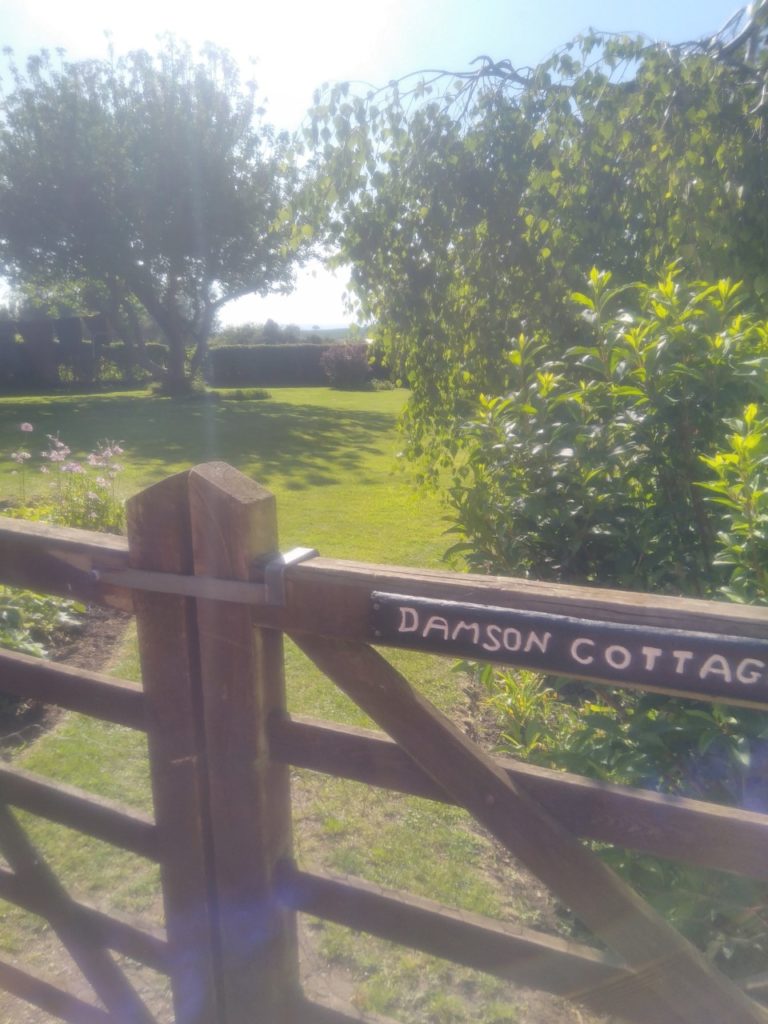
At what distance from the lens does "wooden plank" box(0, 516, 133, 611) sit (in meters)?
1.80

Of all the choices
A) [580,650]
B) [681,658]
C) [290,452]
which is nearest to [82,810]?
[580,650]

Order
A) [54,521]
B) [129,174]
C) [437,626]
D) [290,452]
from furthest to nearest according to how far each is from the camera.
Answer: [129,174], [290,452], [54,521], [437,626]

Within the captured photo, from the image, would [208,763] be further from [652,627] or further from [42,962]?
[42,962]

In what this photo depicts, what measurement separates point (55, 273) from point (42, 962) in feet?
77.8

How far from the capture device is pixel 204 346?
2702cm

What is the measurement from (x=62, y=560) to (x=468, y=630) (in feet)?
3.22

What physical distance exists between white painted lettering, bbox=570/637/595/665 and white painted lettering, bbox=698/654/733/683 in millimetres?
165

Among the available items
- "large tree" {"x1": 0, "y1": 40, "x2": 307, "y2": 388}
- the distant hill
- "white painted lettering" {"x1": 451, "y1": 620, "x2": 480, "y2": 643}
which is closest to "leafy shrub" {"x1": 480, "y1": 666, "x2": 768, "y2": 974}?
"white painted lettering" {"x1": 451, "y1": 620, "x2": 480, "y2": 643}

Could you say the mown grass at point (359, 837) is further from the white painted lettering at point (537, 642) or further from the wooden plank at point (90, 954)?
the white painted lettering at point (537, 642)

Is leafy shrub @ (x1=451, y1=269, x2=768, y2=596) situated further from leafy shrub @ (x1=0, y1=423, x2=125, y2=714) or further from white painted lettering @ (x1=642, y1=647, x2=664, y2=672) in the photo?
leafy shrub @ (x1=0, y1=423, x2=125, y2=714)

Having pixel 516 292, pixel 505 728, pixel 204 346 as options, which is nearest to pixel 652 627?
pixel 505 728

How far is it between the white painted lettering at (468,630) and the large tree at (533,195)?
2892 millimetres

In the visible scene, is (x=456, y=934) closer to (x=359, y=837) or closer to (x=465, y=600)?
(x=465, y=600)

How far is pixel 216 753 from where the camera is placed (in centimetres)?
175
